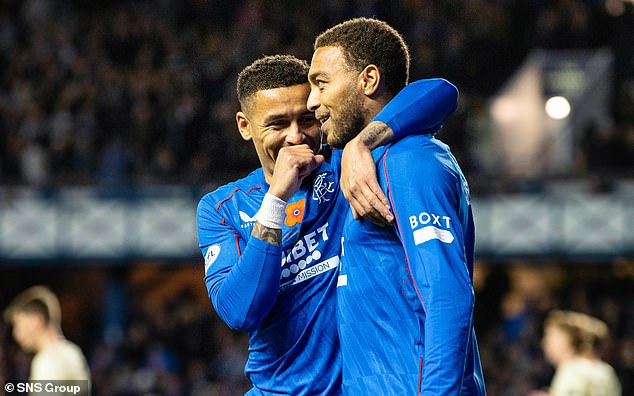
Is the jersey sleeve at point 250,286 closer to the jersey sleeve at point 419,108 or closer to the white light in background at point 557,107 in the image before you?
the jersey sleeve at point 419,108

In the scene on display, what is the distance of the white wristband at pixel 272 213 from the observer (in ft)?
10.8

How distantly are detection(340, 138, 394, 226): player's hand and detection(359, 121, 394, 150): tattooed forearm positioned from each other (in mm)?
20

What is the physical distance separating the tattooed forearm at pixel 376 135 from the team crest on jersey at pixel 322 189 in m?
0.42

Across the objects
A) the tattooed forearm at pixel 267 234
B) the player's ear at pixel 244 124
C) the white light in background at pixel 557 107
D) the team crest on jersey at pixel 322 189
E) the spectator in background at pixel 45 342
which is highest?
the white light in background at pixel 557 107

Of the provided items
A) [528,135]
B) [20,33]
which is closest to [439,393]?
[528,135]

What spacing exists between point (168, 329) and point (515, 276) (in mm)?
7158

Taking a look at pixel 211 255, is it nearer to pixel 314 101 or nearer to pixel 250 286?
pixel 250 286

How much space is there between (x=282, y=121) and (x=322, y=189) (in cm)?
29

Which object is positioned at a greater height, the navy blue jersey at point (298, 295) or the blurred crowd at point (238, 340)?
the navy blue jersey at point (298, 295)

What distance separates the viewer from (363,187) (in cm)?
305

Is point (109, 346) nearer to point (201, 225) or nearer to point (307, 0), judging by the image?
point (307, 0)

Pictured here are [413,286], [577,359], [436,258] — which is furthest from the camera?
[577,359]

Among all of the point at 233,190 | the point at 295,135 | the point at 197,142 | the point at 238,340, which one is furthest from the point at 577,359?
the point at 197,142

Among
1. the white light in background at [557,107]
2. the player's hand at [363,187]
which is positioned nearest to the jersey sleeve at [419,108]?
the player's hand at [363,187]
